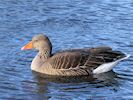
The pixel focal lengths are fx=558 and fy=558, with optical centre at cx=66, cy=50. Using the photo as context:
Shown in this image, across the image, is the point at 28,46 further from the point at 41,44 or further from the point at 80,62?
the point at 80,62

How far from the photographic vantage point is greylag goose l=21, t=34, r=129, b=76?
15273mm

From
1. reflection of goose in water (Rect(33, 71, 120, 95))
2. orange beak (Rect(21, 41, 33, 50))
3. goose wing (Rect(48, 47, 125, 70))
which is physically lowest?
reflection of goose in water (Rect(33, 71, 120, 95))

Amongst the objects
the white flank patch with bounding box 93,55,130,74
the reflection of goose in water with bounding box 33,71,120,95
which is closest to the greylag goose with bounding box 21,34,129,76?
the white flank patch with bounding box 93,55,130,74

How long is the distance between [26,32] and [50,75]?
3333 mm

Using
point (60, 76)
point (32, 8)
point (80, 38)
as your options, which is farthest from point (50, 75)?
point (32, 8)

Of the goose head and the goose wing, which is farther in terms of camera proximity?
the goose head

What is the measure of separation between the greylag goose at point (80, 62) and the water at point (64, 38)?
256 mm

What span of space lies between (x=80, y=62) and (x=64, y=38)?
2.56m

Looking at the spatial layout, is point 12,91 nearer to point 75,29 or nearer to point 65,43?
point 65,43

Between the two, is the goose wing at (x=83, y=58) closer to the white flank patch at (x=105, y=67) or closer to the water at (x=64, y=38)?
the white flank patch at (x=105, y=67)

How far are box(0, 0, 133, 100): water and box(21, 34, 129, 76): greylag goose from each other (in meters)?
0.26

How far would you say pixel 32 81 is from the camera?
1462 cm

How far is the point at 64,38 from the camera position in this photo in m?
17.8

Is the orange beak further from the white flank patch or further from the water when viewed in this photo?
the white flank patch
